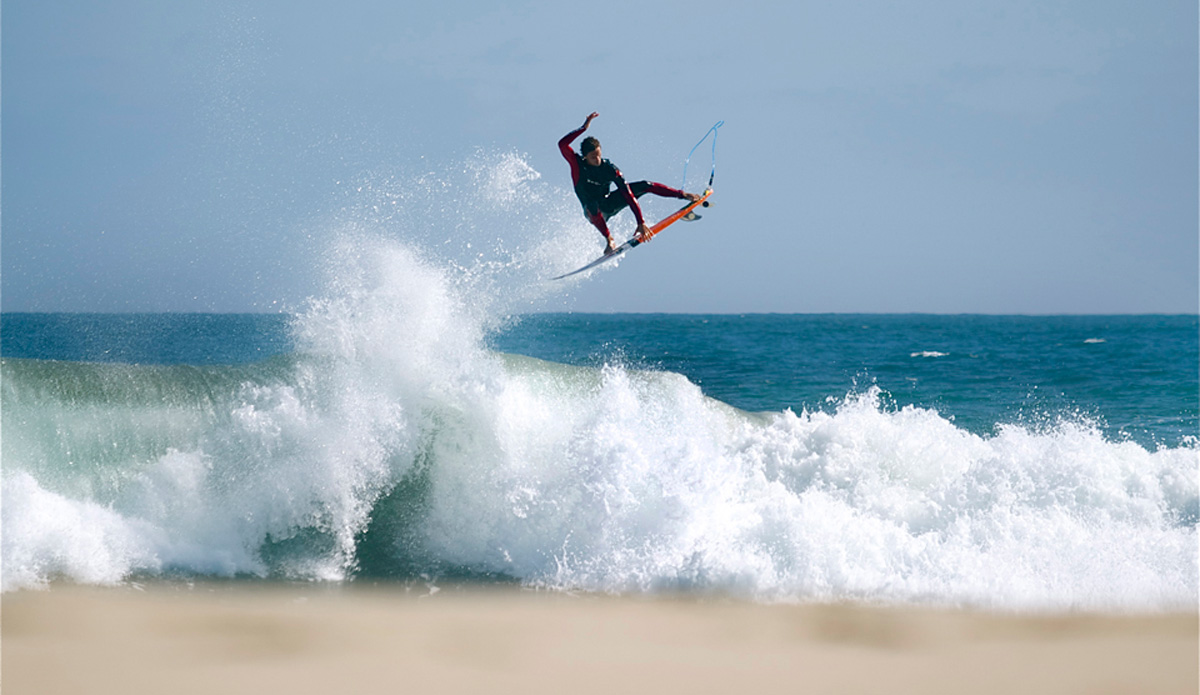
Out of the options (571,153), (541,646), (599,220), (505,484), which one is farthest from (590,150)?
(541,646)

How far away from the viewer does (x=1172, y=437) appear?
40.5ft

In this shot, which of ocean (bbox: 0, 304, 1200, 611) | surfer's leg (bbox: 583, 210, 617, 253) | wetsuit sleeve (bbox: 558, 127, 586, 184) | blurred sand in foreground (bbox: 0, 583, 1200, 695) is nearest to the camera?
blurred sand in foreground (bbox: 0, 583, 1200, 695)

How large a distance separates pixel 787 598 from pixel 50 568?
544 centimetres

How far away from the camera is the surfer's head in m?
7.99

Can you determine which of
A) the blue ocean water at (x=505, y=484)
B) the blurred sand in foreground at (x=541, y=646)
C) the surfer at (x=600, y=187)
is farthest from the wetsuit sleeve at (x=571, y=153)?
the blurred sand in foreground at (x=541, y=646)

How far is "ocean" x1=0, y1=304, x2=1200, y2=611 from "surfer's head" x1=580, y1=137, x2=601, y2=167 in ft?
6.86

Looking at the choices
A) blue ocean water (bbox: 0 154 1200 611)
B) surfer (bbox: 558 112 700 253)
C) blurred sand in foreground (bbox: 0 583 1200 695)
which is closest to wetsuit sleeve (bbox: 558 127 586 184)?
surfer (bbox: 558 112 700 253)

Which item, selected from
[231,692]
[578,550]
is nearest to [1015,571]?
[578,550]

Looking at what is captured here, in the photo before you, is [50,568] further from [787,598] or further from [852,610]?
[852,610]

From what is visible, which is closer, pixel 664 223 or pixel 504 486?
pixel 504 486

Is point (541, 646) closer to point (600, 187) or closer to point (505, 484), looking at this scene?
point (505, 484)

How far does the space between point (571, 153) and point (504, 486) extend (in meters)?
3.20

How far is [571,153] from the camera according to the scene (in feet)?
26.2

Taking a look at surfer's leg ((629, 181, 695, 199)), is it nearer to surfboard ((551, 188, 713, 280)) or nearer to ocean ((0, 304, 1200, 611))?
surfboard ((551, 188, 713, 280))
